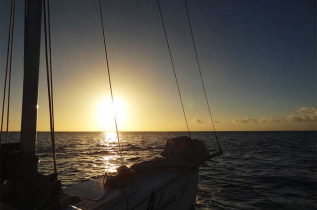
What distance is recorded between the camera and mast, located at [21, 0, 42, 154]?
11.7ft

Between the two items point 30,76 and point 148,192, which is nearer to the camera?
point 30,76

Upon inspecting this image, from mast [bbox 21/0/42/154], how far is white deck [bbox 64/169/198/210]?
6.47 feet

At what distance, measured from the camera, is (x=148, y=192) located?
239 inches

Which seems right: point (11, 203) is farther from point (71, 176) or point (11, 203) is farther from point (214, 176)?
point (214, 176)

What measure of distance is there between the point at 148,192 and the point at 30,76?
4075 mm

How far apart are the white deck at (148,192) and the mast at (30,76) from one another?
1.97 meters

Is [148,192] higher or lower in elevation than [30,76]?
lower

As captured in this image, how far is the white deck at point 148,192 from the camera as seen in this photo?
17.3 ft

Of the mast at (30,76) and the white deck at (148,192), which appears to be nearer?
the mast at (30,76)

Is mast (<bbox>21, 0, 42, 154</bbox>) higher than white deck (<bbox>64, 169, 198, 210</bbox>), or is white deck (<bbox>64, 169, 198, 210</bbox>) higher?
mast (<bbox>21, 0, 42, 154</bbox>)

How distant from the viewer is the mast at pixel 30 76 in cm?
357

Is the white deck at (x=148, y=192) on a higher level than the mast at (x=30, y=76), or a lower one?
lower

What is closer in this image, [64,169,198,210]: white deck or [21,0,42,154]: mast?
[21,0,42,154]: mast

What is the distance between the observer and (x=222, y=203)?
1101 cm
